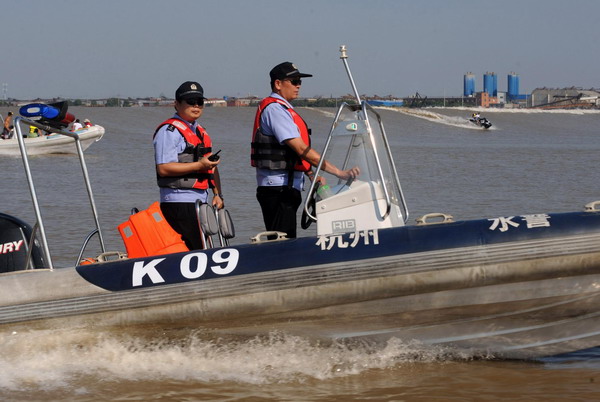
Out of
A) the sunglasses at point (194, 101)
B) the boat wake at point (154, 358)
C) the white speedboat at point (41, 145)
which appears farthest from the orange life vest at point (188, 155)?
the white speedboat at point (41, 145)

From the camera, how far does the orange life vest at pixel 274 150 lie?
4.82m

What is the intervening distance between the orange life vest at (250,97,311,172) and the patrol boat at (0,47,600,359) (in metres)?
0.46

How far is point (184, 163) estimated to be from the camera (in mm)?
4602

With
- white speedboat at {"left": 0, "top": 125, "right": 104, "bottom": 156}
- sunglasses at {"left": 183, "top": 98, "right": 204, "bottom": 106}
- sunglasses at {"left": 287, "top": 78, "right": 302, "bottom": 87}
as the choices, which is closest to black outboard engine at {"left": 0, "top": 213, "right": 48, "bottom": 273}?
sunglasses at {"left": 183, "top": 98, "right": 204, "bottom": 106}

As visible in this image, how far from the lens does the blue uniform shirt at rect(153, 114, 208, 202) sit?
460cm

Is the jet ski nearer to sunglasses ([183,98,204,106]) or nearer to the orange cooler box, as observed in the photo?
sunglasses ([183,98,204,106])

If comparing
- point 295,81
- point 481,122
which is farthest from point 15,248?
point 481,122

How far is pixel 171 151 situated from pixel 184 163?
0.09 meters

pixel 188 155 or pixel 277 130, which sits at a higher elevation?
pixel 277 130

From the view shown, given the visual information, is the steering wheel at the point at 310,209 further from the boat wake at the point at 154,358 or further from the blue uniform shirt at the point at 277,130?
the boat wake at the point at 154,358

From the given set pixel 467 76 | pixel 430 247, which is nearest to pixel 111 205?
pixel 430 247

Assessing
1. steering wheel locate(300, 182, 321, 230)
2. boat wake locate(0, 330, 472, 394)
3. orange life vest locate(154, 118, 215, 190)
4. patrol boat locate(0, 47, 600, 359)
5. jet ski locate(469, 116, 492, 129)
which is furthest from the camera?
jet ski locate(469, 116, 492, 129)

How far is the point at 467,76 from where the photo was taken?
511ft

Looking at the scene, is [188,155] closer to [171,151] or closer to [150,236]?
[171,151]
